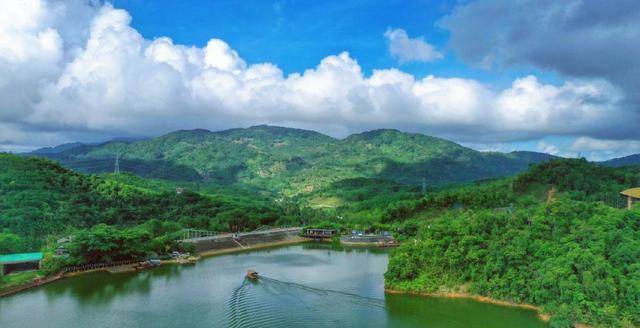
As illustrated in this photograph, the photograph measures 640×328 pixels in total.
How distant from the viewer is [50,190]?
68.6 m

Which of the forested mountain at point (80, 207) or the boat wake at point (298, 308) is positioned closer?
the boat wake at point (298, 308)

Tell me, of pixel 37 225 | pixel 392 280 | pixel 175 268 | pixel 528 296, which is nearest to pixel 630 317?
pixel 528 296

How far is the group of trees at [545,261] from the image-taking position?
28734mm

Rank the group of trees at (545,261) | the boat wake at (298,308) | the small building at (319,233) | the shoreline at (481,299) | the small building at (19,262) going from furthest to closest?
the small building at (319,233) → the small building at (19,262) → the shoreline at (481,299) → the boat wake at (298,308) → the group of trees at (545,261)

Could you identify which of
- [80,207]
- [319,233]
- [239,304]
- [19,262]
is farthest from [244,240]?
[239,304]

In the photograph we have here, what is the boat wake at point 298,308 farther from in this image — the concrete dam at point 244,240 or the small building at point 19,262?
the concrete dam at point 244,240

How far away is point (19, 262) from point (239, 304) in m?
24.5

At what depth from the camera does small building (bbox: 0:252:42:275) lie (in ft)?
145

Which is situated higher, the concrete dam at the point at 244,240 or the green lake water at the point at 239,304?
the concrete dam at the point at 244,240

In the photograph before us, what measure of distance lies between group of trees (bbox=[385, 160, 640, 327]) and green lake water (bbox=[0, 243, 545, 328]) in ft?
5.76

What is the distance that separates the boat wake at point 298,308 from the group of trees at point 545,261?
516 cm

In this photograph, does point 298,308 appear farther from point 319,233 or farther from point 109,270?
point 319,233

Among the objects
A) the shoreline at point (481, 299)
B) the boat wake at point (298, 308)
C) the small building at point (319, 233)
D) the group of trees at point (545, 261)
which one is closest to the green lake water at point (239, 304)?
the boat wake at point (298, 308)

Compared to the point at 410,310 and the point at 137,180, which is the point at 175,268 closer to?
the point at 410,310
